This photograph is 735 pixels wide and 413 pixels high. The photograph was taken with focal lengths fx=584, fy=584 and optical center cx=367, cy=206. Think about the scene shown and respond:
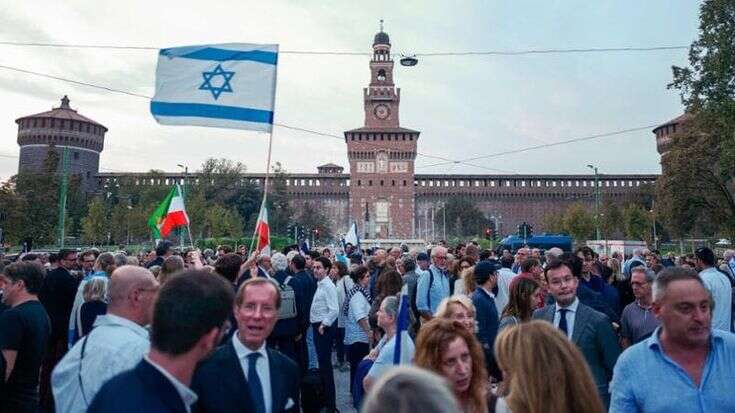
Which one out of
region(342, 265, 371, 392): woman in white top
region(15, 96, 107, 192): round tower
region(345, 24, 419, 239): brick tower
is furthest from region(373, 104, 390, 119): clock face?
region(342, 265, 371, 392): woman in white top

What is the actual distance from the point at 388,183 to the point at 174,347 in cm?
7759

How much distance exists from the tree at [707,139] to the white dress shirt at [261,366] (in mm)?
24698

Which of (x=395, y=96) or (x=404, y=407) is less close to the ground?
(x=395, y=96)

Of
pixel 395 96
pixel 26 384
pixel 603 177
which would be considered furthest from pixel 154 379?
pixel 603 177

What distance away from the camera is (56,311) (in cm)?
698

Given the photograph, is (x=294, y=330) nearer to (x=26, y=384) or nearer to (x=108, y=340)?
(x=26, y=384)

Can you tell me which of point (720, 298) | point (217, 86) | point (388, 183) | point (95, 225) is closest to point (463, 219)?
point (388, 183)

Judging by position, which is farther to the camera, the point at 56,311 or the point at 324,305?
the point at 324,305

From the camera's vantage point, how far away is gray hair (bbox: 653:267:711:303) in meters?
2.81

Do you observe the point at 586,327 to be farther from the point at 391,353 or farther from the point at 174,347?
the point at 174,347

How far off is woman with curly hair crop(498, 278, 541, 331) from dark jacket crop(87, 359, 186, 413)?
3.43 m

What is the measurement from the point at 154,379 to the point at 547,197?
275ft

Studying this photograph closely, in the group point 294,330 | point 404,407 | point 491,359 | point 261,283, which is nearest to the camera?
point 404,407

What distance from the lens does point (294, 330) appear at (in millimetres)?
6941
